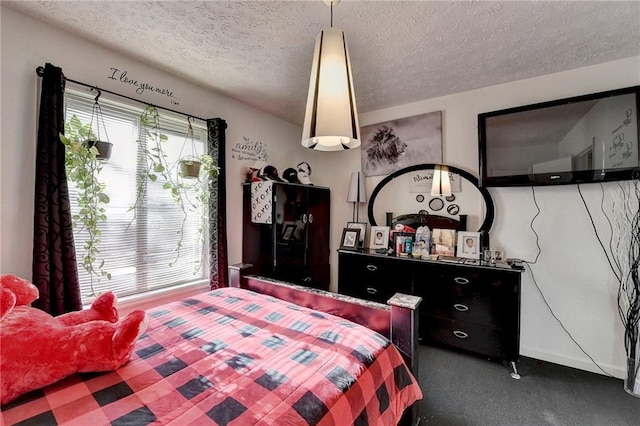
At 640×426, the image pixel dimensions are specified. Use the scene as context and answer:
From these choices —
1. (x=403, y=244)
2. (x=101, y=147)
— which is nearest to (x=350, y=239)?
(x=403, y=244)

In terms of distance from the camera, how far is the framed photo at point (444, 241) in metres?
2.60

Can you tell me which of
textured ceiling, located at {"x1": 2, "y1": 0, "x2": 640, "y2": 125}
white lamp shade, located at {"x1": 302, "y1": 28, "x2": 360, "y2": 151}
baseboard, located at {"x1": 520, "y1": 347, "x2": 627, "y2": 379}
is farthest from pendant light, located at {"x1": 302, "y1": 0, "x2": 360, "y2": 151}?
baseboard, located at {"x1": 520, "y1": 347, "x2": 627, "y2": 379}

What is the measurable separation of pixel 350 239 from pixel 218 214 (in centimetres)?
147

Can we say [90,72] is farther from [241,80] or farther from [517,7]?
[517,7]

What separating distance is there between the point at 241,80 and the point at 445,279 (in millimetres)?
2551

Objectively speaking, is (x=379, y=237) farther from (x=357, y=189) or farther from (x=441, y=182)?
(x=441, y=182)

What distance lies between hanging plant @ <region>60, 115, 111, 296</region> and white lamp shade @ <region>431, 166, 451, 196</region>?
2.83 meters

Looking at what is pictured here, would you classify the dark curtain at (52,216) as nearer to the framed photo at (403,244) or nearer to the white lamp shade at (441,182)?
the framed photo at (403,244)

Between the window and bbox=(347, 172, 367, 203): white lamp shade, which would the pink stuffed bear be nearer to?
the window

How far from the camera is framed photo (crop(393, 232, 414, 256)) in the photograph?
269 centimetres

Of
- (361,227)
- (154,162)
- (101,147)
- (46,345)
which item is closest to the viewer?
(46,345)

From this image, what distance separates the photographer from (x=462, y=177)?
2.66 meters

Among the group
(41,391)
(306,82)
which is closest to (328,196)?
(306,82)

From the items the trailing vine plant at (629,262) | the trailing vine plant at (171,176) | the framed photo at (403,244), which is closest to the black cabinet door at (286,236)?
the trailing vine plant at (171,176)
